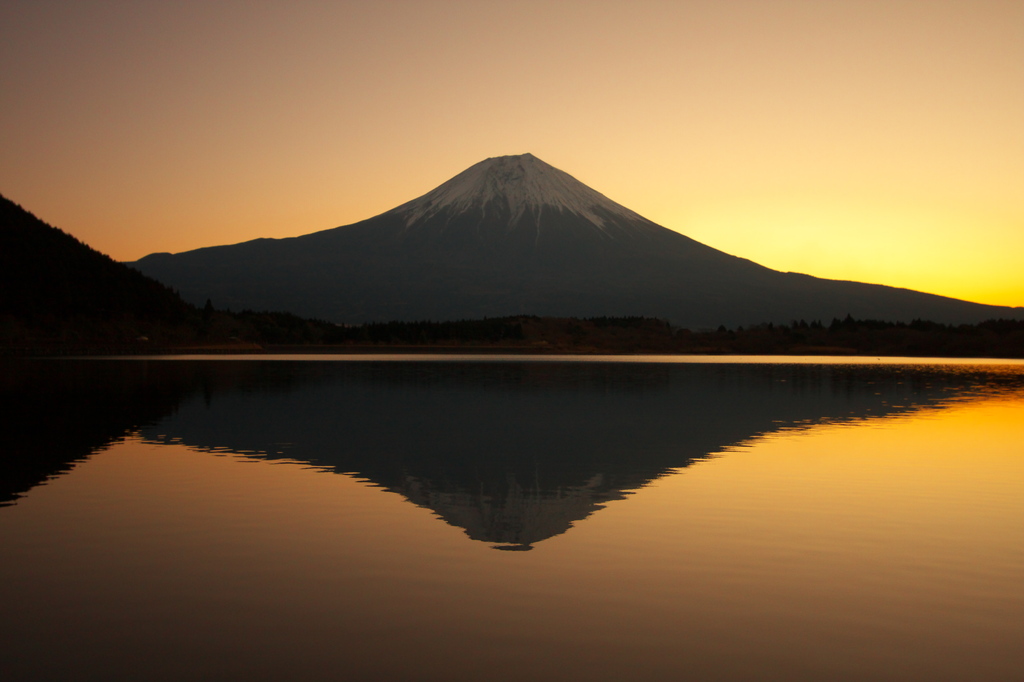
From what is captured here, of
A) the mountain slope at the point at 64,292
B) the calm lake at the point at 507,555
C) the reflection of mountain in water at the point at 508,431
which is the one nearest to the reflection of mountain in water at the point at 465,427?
the reflection of mountain in water at the point at 508,431

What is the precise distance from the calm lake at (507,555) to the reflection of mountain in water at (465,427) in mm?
181

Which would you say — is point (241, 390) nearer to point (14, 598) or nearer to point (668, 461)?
point (668, 461)

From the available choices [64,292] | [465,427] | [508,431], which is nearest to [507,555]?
[508,431]

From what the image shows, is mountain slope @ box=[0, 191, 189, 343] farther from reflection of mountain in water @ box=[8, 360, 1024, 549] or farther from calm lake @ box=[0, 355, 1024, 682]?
calm lake @ box=[0, 355, 1024, 682]

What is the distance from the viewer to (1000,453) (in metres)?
25.8

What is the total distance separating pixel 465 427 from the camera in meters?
32.2

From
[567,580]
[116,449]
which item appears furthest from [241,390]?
[567,580]

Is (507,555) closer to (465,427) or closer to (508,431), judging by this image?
(508,431)

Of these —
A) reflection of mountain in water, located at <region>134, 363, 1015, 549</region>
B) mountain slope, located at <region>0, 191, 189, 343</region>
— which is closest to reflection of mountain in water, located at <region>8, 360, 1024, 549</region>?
reflection of mountain in water, located at <region>134, 363, 1015, 549</region>

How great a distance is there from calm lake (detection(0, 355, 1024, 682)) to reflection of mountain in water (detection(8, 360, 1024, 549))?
0.18 metres

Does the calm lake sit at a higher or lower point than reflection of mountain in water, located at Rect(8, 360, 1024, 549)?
lower

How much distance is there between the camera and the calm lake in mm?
8938

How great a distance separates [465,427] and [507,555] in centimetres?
1914

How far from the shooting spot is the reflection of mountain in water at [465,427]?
62.0ft
